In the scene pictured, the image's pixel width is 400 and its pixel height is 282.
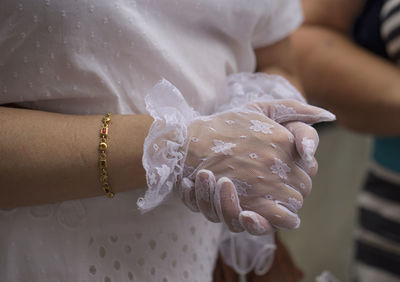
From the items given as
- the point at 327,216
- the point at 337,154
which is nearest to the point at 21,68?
the point at 327,216

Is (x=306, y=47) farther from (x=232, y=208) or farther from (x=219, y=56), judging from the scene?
(x=232, y=208)

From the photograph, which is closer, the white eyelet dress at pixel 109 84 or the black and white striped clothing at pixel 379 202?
the white eyelet dress at pixel 109 84

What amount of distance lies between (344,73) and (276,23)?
1.33 feet

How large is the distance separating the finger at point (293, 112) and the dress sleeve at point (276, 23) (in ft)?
0.81

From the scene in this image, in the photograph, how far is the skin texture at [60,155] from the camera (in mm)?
507

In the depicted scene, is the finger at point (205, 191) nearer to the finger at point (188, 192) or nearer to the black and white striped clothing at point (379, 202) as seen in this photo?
the finger at point (188, 192)

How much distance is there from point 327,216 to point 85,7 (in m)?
1.63

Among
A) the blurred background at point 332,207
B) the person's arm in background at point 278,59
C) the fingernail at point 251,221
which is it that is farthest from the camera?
the blurred background at point 332,207

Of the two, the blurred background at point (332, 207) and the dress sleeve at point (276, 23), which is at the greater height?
the dress sleeve at point (276, 23)

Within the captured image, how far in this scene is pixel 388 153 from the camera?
45.1 inches

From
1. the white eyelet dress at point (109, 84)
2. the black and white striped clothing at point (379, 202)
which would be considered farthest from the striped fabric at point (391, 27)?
the white eyelet dress at point (109, 84)

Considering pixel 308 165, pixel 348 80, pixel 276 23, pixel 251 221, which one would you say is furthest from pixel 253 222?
pixel 348 80

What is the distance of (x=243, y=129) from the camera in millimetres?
528

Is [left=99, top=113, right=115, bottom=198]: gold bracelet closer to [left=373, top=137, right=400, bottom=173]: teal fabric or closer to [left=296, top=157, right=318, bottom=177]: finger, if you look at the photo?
[left=296, top=157, right=318, bottom=177]: finger
